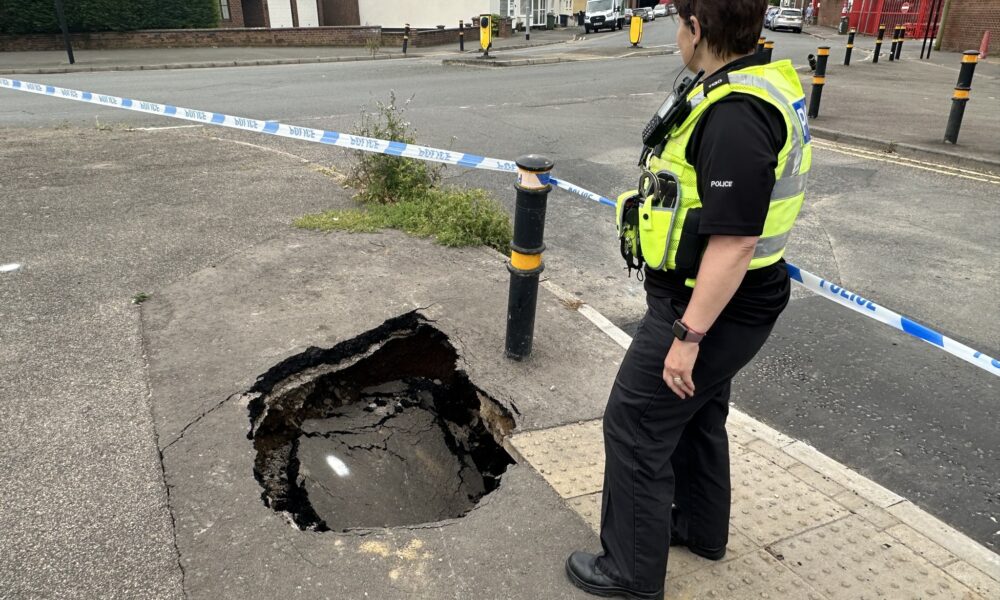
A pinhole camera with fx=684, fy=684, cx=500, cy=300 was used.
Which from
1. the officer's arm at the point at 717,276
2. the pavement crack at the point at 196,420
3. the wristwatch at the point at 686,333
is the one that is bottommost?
the pavement crack at the point at 196,420

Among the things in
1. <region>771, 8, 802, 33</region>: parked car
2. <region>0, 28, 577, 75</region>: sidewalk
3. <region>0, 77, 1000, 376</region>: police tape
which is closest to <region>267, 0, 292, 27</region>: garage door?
<region>0, 28, 577, 75</region>: sidewalk

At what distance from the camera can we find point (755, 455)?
10.7 ft

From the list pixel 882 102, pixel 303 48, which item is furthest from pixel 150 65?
pixel 882 102

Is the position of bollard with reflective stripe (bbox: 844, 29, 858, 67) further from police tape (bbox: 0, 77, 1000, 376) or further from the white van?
the white van

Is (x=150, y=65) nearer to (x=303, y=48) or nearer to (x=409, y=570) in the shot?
(x=303, y=48)

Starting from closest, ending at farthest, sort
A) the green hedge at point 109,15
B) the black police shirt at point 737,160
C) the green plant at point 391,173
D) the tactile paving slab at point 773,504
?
the black police shirt at point 737,160, the tactile paving slab at point 773,504, the green plant at point 391,173, the green hedge at point 109,15

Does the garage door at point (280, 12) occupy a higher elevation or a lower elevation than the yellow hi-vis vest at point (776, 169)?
higher

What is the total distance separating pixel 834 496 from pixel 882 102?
1323 cm

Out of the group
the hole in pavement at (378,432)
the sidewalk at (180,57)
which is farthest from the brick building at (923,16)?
the hole in pavement at (378,432)

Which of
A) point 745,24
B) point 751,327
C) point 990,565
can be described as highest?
point 745,24

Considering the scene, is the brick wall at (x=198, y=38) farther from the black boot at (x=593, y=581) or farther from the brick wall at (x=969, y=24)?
the black boot at (x=593, y=581)

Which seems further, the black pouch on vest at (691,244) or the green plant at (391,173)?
the green plant at (391,173)

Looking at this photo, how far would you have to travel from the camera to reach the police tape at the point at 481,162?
2566 millimetres

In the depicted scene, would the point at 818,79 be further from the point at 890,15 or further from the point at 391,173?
the point at 890,15
